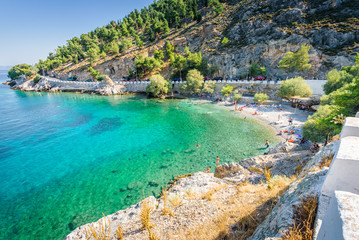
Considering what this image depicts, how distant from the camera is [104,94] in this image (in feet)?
214

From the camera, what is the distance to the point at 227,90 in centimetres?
4447

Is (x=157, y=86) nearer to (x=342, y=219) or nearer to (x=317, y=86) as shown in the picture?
(x=317, y=86)

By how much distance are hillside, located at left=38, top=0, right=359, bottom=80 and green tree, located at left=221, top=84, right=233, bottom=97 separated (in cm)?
1284

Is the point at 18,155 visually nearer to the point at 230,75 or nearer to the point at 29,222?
the point at 29,222

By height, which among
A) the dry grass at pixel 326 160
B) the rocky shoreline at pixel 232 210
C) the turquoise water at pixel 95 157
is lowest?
the turquoise water at pixel 95 157

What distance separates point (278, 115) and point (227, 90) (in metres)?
16.4

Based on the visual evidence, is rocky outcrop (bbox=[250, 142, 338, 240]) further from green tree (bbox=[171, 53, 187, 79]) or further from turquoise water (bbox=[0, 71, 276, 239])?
green tree (bbox=[171, 53, 187, 79])

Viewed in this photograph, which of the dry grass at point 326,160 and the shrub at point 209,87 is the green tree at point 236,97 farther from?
the dry grass at point 326,160

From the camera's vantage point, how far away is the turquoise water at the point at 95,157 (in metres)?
13.4

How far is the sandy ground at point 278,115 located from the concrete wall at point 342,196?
70.7 feet

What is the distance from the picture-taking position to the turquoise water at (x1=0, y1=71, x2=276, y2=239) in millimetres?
13445

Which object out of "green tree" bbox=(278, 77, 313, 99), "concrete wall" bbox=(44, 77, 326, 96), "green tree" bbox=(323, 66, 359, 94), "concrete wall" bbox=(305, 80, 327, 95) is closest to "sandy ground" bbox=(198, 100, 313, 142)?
"green tree" bbox=(278, 77, 313, 99)

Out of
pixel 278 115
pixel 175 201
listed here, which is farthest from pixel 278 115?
pixel 175 201

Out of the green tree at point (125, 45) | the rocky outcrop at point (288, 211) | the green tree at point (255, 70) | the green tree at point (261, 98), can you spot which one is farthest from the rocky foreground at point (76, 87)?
the rocky outcrop at point (288, 211)
